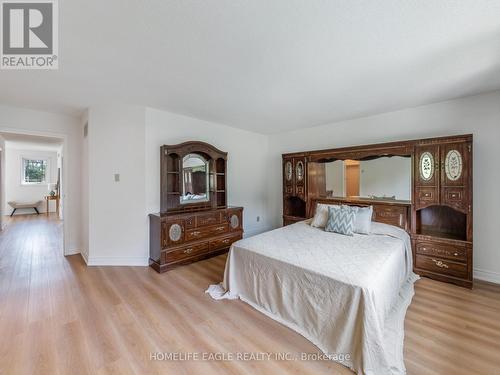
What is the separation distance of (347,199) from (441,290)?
5.51 feet

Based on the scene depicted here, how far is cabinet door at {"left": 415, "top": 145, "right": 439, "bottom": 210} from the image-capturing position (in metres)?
2.90

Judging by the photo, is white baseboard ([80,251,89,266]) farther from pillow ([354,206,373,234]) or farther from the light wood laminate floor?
pillow ([354,206,373,234])

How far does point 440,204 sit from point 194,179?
3.60 metres

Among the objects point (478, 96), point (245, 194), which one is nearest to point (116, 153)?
point (245, 194)

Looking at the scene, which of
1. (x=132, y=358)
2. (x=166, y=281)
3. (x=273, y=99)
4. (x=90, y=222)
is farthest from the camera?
(x=90, y=222)

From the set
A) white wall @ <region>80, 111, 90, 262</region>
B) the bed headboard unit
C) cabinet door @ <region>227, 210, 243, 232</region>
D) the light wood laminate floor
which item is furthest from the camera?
cabinet door @ <region>227, 210, 243, 232</region>

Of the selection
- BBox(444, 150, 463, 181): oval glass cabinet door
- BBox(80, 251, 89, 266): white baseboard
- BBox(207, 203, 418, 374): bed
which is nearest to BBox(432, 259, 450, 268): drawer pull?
BBox(207, 203, 418, 374): bed

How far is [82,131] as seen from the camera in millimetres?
3855

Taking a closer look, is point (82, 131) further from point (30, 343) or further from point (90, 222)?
point (30, 343)

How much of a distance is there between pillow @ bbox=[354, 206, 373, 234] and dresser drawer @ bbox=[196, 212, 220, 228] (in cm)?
217

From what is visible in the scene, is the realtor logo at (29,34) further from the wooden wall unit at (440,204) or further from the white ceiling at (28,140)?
the wooden wall unit at (440,204)

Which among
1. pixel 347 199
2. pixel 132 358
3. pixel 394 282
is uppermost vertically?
pixel 347 199

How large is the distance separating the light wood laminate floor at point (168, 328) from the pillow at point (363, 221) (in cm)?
85

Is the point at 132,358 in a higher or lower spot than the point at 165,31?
lower
